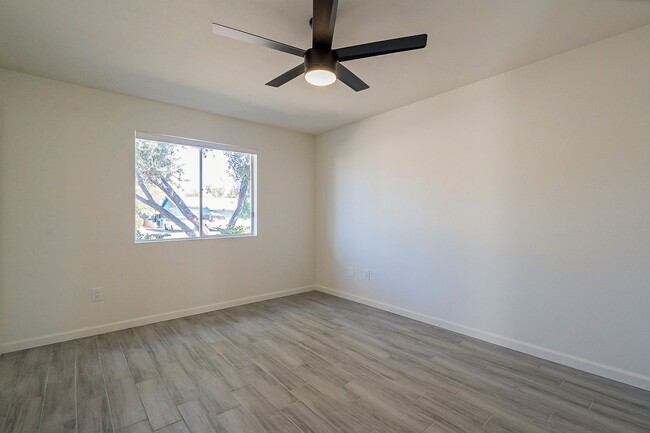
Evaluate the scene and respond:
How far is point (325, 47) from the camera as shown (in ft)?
5.87

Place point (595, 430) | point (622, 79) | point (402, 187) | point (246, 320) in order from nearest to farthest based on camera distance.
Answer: point (595, 430) → point (622, 79) → point (246, 320) → point (402, 187)

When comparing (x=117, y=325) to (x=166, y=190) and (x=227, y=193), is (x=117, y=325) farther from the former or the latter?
(x=227, y=193)

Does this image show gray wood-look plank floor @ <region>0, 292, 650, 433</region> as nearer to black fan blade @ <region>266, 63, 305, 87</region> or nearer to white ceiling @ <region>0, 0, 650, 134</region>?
black fan blade @ <region>266, 63, 305, 87</region>

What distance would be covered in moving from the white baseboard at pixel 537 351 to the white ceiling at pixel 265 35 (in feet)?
8.15

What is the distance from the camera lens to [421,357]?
2.47 meters

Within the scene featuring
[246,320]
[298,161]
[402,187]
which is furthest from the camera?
[298,161]

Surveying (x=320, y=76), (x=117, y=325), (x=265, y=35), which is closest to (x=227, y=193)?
(x=117, y=325)

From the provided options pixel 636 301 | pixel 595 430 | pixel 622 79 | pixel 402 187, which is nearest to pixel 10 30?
pixel 402 187

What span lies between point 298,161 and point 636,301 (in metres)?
3.97

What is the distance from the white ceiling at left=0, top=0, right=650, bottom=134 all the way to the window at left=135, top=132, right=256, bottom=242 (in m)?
0.67

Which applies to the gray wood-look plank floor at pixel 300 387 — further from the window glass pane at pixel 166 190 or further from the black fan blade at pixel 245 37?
the black fan blade at pixel 245 37

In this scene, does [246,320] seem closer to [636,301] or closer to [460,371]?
[460,371]

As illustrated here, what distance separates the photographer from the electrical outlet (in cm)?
291

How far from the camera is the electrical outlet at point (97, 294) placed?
2914 mm
